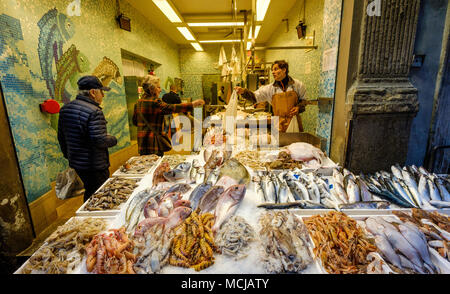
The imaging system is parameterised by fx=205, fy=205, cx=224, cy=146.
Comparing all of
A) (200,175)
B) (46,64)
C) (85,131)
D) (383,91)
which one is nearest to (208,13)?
(46,64)

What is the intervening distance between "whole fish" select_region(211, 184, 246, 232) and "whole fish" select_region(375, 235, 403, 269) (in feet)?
3.16

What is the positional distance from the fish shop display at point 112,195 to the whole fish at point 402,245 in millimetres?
2070

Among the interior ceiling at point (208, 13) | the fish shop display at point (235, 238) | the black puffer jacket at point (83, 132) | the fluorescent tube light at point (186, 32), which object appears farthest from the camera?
the fluorescent tube light at point (186, 32)

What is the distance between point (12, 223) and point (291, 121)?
4.56 metres

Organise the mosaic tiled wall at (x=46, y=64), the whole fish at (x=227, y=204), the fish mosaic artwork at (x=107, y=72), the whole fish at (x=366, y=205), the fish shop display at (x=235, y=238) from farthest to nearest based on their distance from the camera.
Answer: the fish mosaic artwork at (x=107, y=72)
the mosaic tiled wall at (x=46, y=64)
the whole fish at (x=366, y=205)
the whole fish at (x=227, y=204)
the fish shop display at (x=235, y=238)

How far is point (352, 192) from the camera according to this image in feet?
6.09

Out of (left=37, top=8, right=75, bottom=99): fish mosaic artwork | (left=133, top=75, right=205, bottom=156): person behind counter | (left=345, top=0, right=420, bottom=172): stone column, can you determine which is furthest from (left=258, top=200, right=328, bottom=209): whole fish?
(left=37, top=8, right=75, bottom=99): fish mosaic artwork

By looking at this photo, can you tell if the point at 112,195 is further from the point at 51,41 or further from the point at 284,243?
the point at 51,41

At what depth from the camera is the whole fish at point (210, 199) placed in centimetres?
170

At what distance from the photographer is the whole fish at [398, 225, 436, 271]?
1.20 metres

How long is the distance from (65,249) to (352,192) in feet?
7.41

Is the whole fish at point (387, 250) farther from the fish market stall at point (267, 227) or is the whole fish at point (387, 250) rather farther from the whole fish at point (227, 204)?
the whole fish at point (227, 204)

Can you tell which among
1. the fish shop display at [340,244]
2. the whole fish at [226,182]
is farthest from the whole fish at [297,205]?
the whole fish at [226,182]
